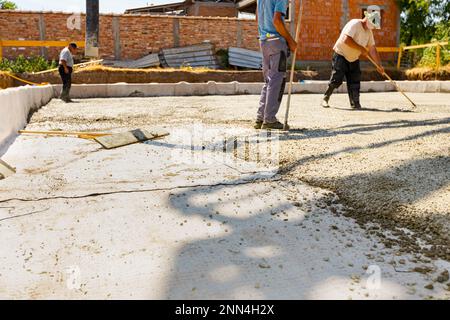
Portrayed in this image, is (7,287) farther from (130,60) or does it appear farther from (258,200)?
(130,60)

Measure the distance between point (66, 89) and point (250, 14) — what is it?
15.1 m

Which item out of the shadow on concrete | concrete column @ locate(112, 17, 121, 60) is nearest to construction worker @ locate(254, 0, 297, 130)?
the shadow on concrete

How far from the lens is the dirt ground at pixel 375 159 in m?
2.06

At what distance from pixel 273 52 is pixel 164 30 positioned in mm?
12374

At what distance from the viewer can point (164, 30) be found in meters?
15.9

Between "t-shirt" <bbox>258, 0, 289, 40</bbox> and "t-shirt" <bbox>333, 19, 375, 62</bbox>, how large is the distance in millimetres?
2256

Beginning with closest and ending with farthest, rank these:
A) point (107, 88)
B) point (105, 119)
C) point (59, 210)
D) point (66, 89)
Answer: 1. point (59, 210)
2. point (105, 119)
3. point (66, 89)
4. point (107, 88)

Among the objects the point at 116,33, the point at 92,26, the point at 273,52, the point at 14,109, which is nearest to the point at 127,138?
the point at 14,109

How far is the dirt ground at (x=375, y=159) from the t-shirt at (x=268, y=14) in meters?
1.05

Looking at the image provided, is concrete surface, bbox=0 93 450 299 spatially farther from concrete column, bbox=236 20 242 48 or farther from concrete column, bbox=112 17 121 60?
concrete column, bbox=236 20 242 48

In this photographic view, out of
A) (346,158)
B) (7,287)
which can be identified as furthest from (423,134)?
(7,287)

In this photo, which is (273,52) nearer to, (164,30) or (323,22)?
(164,30)

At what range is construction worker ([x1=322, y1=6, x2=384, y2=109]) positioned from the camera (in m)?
6.31

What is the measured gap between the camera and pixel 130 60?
15.7m
